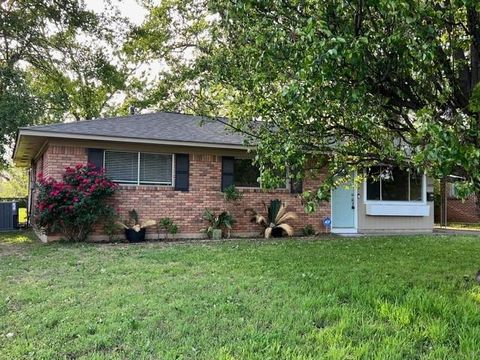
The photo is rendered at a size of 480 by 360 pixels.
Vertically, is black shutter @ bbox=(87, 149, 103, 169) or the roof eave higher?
the roof eave

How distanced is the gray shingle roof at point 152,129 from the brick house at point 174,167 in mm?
23

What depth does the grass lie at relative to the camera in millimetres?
3508

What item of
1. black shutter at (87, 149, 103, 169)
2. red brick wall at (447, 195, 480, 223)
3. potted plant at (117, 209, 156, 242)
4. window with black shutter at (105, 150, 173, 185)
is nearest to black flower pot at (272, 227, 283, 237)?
window with black shutter at (105, 150, 173, 185)

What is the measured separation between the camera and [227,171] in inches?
475

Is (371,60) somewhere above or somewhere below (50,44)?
below

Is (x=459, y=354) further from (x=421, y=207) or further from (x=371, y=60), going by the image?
(x=421, y=207)

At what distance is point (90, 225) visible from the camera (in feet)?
34.0

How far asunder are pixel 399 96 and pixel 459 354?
128 inches

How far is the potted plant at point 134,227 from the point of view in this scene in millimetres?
10641

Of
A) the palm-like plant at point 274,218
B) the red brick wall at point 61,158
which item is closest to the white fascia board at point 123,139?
the red brick wall at point 61,158

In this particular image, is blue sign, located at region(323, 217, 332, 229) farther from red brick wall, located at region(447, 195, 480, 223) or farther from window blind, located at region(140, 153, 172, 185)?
red brick wall, located at region(447, 195, 480, 223)

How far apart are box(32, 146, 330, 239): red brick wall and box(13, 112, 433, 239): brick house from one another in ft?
0.07

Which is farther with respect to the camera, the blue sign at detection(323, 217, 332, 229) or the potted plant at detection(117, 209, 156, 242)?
the blue sign at detection(323, 217, 332, 229)

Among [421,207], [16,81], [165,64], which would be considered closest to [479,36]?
[421,207]
